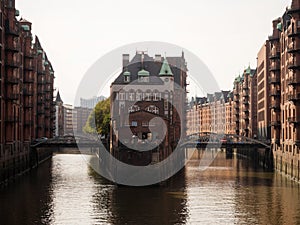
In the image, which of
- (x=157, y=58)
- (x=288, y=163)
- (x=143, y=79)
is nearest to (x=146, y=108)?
(x=143, y=79)

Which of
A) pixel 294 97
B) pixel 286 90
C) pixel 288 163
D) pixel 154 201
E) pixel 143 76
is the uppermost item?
pixel 143 76

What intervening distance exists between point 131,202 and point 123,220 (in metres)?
7.22

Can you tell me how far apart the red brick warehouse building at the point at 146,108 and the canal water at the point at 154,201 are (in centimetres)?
487

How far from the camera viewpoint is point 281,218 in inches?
1441

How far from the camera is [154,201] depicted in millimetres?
43500

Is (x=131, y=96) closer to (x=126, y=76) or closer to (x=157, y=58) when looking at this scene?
(x=126, y=76)

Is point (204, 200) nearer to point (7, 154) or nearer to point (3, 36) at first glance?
point (7, 154)

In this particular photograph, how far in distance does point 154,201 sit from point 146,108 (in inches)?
1533

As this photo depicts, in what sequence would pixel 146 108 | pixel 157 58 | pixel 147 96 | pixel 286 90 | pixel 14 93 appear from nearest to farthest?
1. pixel 14 93
2. pixel 286 90
3. pixel 146 108
4. pixel 147 96
5. pixel 157 58

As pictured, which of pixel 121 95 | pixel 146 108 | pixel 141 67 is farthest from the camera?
pixel 141 67

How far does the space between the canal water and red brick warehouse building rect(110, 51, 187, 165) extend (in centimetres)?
487

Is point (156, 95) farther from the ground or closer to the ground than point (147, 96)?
farther from the ground

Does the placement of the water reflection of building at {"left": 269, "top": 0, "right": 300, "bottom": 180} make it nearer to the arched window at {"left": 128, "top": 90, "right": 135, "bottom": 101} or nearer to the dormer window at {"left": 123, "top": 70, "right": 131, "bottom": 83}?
the arched window at {"left": 128, "top": 90, "right": 135, "bottom": 101}

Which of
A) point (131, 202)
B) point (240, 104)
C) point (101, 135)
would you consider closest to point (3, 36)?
point (131, 202)
